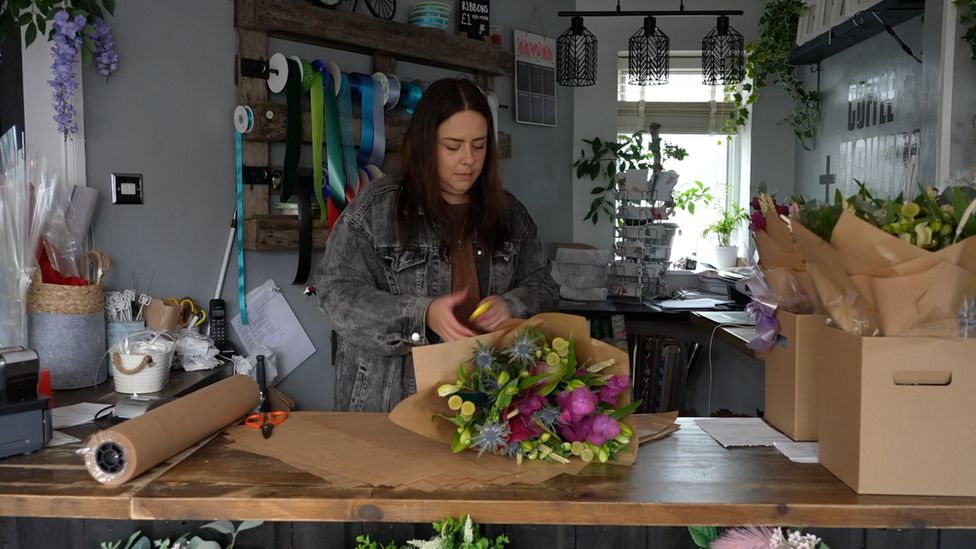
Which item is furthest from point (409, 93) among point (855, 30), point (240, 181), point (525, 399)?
point (525, 399)

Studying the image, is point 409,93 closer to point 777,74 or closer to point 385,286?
point 385,286

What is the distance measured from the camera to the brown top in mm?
2324

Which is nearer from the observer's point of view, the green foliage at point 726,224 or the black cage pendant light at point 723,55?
the black cage pendant light at point 723,55

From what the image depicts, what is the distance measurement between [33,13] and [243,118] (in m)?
0.81

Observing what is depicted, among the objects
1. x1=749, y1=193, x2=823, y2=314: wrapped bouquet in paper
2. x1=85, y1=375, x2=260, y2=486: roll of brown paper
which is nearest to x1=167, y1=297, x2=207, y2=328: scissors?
x1=85, y1=375, x2=260, y2=486: roll of brown paper

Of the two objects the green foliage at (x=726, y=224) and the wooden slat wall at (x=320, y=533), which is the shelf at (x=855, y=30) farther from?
the wooden slat wall at (x=320, y=533)

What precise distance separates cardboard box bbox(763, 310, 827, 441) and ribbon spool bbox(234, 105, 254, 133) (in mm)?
2272

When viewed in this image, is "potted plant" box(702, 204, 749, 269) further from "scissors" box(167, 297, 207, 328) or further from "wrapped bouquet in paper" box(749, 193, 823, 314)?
"wrapped bouquet in paper" box(749, 193, 823, 314)

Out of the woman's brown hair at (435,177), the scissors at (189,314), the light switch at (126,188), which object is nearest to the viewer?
the woman's brown hair at (435,177)

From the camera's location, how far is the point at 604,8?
19.3 ft

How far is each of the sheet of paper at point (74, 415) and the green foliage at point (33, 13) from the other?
3.92ft

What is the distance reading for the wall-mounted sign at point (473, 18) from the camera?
4574mm

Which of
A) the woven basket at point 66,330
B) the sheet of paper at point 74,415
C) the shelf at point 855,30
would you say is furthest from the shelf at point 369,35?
the shelf at point 855,30

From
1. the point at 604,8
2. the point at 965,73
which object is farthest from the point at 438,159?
the point at 604,8
